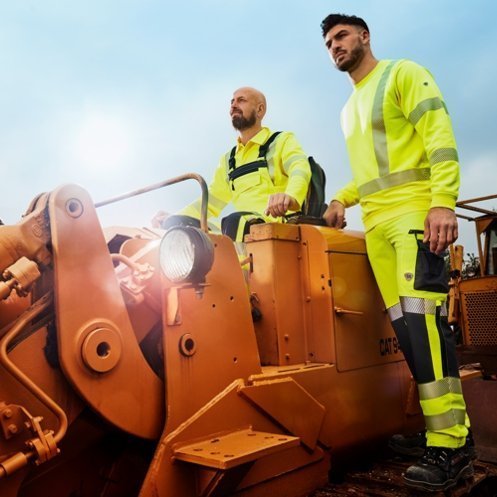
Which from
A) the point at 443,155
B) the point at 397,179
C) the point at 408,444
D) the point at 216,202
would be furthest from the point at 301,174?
the point at 408,444

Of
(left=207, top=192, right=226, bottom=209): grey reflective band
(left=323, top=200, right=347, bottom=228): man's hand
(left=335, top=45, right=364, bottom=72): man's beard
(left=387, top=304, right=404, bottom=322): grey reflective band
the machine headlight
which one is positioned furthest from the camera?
(left=207, top=192, right=226, bottom=209): grey reflective band

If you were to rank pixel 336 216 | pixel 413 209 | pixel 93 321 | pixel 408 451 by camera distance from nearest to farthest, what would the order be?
pixel 93 321, pixel 413 209, pixel 408 451, pixel 336 216

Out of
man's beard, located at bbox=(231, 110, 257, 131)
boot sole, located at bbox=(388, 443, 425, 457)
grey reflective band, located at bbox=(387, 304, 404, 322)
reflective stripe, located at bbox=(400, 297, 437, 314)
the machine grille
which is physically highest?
man's beard, located at bbox=(231, 110, 257, 131)

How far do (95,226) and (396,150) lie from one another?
1.70m

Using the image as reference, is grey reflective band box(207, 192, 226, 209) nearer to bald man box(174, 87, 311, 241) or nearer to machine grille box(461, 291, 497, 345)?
bald man box(174, 87, 311, 241)

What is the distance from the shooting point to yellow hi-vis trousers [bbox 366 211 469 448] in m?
2.67

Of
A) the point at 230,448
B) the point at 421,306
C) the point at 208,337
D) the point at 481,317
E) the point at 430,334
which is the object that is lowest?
the point at 481,317

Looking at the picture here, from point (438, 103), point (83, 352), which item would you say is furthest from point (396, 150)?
point (83, 352)

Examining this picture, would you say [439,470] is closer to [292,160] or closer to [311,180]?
[311,180]

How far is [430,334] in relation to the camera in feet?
8.91

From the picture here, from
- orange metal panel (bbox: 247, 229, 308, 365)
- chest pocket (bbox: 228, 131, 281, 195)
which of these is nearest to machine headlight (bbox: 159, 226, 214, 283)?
orange metal panel (bbox: 247, 229, 308, 365)

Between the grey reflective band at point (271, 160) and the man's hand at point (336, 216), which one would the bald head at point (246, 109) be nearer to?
the grey reflective band at point (271, 160)

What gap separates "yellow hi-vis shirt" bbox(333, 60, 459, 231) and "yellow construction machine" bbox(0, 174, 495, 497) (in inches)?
17.4

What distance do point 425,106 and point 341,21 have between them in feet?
2.67
